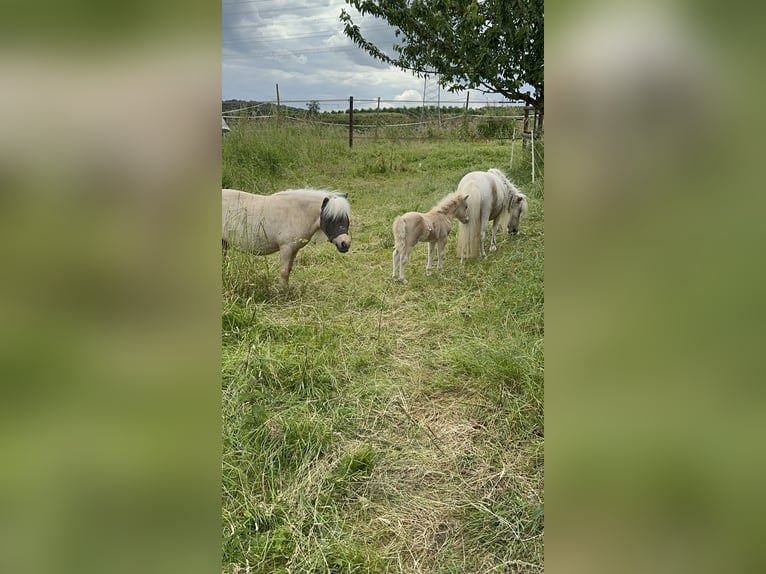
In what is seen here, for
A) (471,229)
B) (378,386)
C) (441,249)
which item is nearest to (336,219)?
(441,249)

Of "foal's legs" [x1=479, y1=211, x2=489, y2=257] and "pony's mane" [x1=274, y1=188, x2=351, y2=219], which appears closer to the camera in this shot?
"pony's mane" [x1=274, y1=188, x2=351, y2=219]

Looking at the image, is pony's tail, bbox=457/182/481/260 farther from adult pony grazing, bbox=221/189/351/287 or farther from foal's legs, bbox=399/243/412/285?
adult pony grazing, bbox=221/189/351/287

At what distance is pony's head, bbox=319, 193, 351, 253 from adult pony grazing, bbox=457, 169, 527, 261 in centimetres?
107

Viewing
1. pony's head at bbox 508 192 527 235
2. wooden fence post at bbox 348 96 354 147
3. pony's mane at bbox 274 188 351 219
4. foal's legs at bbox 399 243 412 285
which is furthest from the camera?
pony's head at bbox 508 192 527 235

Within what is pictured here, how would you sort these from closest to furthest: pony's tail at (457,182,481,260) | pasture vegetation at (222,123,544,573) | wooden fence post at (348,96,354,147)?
1. pasture vegetation at (222,123,544,573)
2. wooden fence post at (348,96,354,147)
3. pony's tail at (457,182,481,260)

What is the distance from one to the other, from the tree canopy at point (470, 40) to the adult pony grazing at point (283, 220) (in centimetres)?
84

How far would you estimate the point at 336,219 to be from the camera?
2752mm

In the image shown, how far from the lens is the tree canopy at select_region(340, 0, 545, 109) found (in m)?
2.27

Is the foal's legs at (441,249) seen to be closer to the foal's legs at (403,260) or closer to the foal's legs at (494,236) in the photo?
the foal's legs at (403,260)

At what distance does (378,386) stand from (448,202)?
5.59 feet

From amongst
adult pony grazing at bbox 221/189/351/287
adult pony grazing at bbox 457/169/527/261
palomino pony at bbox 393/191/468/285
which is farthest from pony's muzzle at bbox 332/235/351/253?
adult pony grazing at bbox 457/169/527/261

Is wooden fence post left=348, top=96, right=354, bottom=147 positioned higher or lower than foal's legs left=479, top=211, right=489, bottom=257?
higher

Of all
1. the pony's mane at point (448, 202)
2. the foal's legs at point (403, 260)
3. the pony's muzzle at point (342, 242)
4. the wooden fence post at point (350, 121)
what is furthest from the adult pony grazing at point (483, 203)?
the pony's muzzle at point (342, 242)
